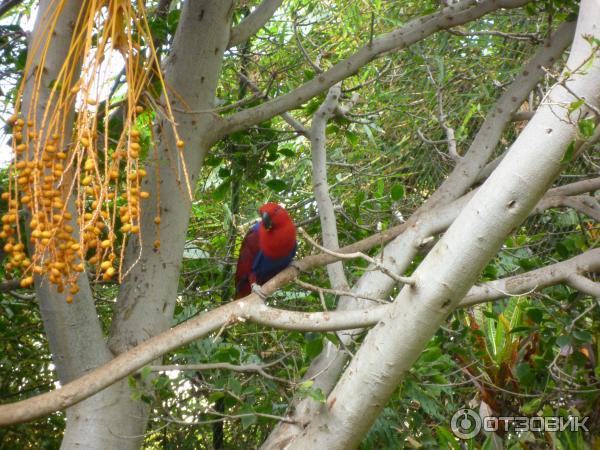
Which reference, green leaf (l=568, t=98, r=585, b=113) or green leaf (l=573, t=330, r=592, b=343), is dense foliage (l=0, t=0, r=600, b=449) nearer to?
green leaf (l=573, t=330, r=592, b=343)

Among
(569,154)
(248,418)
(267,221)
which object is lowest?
(248,418)

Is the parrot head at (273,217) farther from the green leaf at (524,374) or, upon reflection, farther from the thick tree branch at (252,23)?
the green leaf at (524,374)

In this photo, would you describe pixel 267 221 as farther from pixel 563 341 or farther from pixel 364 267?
pixel 563 341

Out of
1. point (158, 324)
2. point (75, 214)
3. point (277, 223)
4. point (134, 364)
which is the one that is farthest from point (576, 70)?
point (277, 223)

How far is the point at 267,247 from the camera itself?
305 centimetres

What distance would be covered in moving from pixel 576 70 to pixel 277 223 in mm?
1844

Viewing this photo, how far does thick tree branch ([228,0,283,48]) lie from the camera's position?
7.84ft

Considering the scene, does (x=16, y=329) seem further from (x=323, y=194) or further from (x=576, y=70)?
(x=576, y=70)

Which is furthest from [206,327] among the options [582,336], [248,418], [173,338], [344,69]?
[582,336]

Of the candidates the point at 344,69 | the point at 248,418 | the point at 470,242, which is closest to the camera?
the point at 470,242

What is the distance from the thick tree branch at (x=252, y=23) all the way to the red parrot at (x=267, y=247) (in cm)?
80

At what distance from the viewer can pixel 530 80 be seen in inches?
97.0

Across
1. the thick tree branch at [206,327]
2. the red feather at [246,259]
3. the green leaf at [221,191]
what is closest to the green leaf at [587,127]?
the thick tree branch at [206,327]

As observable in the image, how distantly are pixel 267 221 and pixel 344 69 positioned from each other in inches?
36.5
